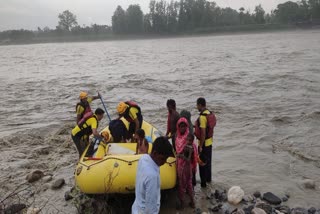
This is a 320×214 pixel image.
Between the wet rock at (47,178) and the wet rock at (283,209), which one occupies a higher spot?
the wet rock at (283,209)

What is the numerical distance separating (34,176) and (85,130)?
161 centimetres

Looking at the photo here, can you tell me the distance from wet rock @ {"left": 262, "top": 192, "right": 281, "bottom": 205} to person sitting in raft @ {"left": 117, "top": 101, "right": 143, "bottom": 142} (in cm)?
245

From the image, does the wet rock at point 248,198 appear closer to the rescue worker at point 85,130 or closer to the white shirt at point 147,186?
the rescue worker at point 85,130

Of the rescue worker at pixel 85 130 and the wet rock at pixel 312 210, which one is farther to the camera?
the rescue worker at pixel 85 130

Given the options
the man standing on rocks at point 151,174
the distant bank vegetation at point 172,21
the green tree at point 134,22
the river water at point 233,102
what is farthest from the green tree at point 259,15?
the man standing on rocks at point 151,174

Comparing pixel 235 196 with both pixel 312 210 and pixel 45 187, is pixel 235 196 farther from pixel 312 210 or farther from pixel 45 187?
pixel 45 187

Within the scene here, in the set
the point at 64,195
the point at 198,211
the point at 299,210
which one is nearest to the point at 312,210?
the point at 299,210

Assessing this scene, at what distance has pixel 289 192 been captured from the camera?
666 cm

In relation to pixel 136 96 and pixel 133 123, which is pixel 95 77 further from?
pixel 133 123

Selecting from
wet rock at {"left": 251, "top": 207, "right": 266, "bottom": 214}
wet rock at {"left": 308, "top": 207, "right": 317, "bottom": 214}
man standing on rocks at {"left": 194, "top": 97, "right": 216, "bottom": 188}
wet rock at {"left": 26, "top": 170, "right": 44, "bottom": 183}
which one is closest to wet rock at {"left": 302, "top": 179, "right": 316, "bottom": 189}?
wet rock at {"left": 308, "top": 207, "right": 317, "bottom": 214}

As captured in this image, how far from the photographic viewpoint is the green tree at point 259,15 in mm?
82500

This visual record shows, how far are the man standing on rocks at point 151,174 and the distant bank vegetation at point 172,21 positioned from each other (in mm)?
77505

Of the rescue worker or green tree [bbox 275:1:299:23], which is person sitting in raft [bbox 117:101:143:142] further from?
green tree [bbox 275:1:299:23]

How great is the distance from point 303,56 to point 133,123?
23744 millimetres
